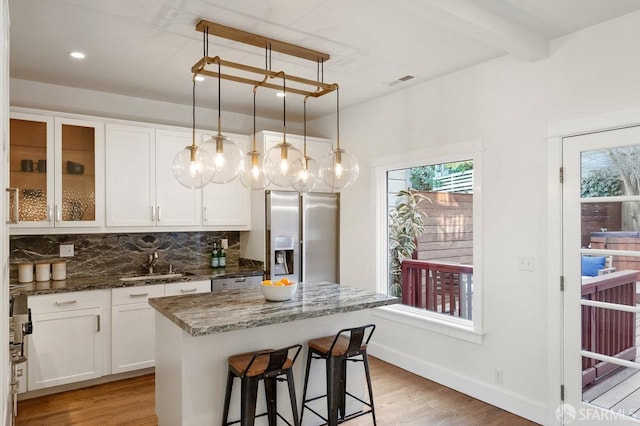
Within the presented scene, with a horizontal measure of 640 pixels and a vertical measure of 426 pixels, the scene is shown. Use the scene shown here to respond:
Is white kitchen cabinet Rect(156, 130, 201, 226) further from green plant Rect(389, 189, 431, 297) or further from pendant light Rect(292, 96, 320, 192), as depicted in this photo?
green plant Rect(389, 189, 431, 297)

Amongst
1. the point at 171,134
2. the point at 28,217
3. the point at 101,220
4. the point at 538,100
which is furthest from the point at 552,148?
the point at 28,217

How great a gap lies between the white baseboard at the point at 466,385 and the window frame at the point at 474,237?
33 cm

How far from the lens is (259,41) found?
291 centimetres

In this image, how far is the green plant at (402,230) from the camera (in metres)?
4.27

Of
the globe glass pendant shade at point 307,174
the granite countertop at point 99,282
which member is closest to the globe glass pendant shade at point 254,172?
the globe glass pendant shade at point 307,174

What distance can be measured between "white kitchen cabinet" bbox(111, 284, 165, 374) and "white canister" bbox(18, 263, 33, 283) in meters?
0.73

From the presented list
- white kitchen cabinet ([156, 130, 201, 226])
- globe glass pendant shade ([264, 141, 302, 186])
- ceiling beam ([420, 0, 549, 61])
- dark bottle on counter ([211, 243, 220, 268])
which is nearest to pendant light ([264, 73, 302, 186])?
globe glass pendant shade ([264, 141, 302, 186])

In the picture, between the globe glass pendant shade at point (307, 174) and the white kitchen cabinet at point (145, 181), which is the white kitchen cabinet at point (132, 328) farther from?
the globe glass pendant shade at point (307, 174)

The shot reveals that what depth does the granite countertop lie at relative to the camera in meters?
3.49

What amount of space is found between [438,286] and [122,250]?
323cm

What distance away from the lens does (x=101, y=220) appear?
13.0 feet

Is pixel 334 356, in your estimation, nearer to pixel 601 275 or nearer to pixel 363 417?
pixel 363 417

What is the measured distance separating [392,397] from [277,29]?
2.97m

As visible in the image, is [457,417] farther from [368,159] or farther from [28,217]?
[28,217]
